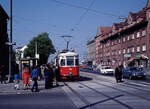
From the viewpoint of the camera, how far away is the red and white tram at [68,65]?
71.5ft

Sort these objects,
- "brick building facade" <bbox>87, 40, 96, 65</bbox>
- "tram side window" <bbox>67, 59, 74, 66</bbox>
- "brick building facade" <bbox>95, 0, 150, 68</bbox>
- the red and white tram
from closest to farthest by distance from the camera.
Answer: the red and white tram < "tram side window" <bbox>67, 59, 74, 66</bbox> < "brick building facade" <bbox>95, 0, 150, 68</bbox> < "brick building facade" <bbox>87, 40, 96, 65</bbox>

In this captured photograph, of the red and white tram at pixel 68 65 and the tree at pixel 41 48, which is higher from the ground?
the tree at pixel 41 48

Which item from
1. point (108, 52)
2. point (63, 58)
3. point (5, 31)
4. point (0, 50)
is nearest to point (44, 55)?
point (108, 52)

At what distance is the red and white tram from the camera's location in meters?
21.8

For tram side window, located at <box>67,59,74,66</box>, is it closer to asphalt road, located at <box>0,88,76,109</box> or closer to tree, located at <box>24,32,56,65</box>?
asphalt road, located at <box>0,88,76,109</box>

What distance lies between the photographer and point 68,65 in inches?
867

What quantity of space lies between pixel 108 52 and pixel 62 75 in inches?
1896

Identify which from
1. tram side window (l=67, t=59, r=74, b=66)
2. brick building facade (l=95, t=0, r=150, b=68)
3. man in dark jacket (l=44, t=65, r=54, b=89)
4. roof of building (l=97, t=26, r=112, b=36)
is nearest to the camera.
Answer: man in dark jacket (l=44, t=65, r=54, b=89)

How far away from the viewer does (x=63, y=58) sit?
22.2m

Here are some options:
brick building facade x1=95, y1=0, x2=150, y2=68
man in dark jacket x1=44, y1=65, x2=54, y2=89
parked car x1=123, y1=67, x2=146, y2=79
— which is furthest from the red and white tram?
brick building facade x1=95, y1=0, x2=150, y2=68

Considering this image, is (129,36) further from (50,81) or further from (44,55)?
(50,81)

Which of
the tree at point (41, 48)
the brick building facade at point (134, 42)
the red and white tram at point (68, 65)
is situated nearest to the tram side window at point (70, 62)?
the red and white tram at point (68, 65)

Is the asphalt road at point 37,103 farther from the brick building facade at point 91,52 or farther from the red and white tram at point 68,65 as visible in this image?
the brick building facade at point 91,52

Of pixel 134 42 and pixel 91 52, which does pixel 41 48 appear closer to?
pixel 91 52
